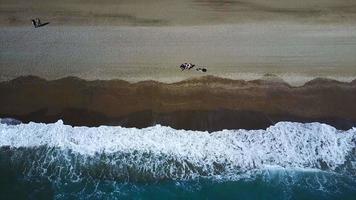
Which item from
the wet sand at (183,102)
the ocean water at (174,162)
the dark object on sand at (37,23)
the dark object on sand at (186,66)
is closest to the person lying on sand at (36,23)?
the dark object on sand at (37,23)

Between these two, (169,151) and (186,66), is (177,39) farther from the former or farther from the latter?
(169,151)

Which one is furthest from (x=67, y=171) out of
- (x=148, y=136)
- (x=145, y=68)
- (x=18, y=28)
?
(x=18, y=28)

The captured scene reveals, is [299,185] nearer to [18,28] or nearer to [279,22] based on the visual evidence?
[279,22]

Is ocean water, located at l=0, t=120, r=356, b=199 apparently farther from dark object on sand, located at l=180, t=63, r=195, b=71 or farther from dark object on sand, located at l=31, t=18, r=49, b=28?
dark object on sand, located at l=31, t=18, r=49, b=28

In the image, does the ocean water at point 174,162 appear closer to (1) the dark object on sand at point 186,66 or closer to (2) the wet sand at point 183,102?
(2) the wet sand at point 183,102

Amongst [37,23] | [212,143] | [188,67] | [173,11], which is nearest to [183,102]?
[188,67]

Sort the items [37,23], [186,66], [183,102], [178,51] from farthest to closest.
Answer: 1. [37,23]
2. [178,51]
3. [186,66]
4. [183,102]

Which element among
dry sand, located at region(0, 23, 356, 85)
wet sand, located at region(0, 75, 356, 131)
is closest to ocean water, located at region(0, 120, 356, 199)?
wet sand, located at region(0, 75, 356, 131)
